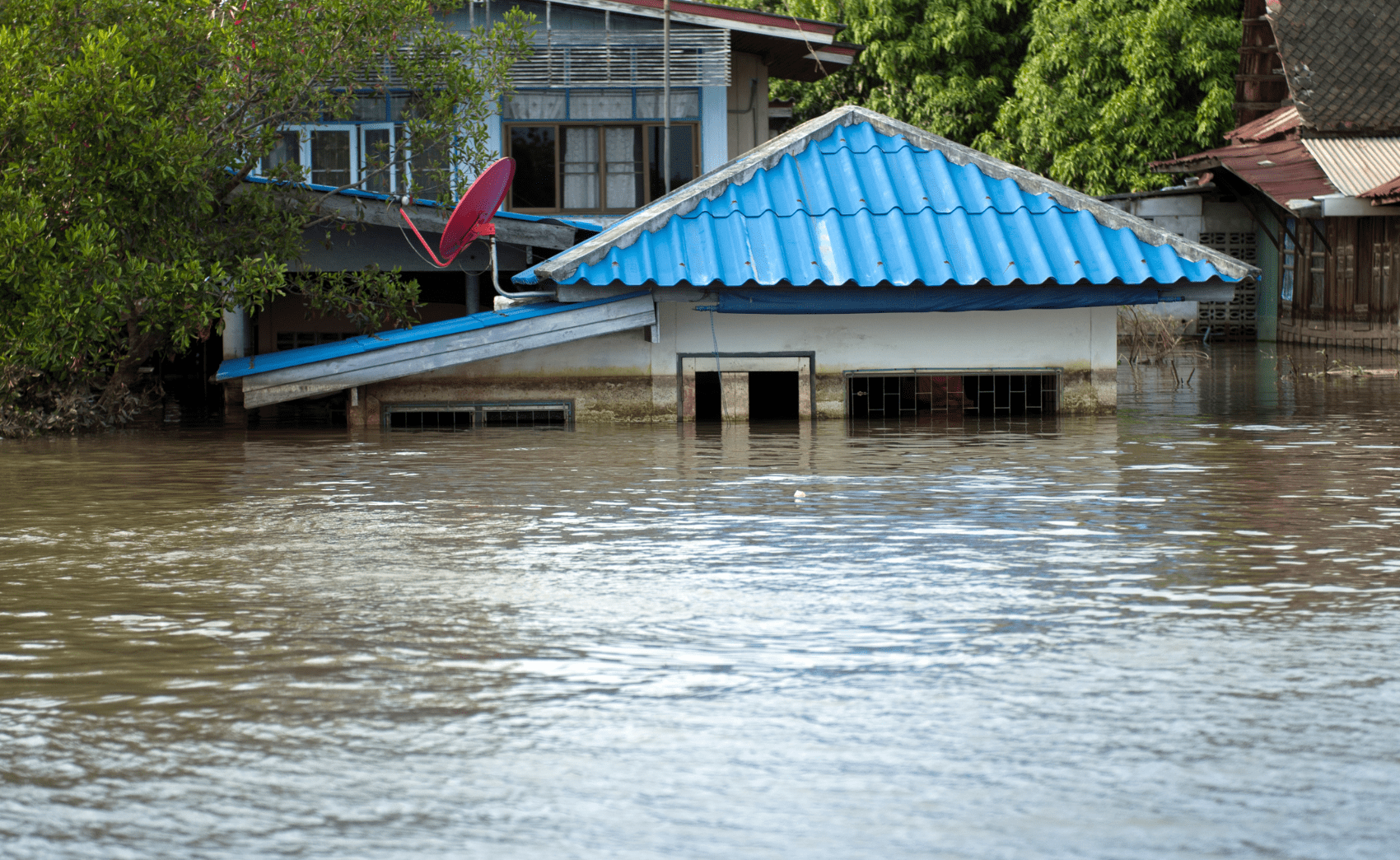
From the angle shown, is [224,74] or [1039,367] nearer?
[224,74]

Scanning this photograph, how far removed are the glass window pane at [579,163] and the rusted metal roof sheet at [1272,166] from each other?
11665mm

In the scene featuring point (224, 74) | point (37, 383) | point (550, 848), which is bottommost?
point (550, 848)

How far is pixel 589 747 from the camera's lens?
16.6 feet

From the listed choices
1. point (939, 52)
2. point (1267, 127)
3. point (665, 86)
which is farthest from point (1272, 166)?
point (665, 86)

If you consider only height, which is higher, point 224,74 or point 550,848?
point 224,74

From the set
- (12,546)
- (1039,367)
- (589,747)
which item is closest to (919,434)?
(1039,367)

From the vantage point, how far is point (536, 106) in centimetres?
2423

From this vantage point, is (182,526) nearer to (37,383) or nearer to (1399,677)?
(1399,677)

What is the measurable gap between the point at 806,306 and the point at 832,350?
0.85m

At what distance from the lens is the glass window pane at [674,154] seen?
24391mm

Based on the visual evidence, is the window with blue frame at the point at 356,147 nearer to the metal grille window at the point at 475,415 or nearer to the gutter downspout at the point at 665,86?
the gutter downspout at the point at 665,86

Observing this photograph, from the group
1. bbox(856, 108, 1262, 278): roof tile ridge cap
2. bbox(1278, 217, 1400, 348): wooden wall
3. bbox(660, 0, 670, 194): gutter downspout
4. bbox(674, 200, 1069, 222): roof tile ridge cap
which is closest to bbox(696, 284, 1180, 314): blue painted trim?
bbox(856, 108, 1262, 278): roof tile ridge cap

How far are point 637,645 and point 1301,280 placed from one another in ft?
92.7

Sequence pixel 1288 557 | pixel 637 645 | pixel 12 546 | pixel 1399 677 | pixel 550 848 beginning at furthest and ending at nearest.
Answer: pixel 12 546
pixel 1288 557
pixel 637 645
pixel 1399 677
pixel 550 848
